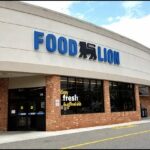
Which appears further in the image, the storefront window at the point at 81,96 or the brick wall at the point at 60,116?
the storefront window at the point at 81,96

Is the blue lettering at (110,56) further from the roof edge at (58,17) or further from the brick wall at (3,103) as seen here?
the brick wall at (3,103)

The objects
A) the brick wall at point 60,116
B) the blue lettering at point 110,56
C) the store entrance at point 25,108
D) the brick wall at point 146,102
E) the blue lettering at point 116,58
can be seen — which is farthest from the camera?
the brick wall at point 146,102

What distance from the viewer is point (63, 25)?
2253 centimetres

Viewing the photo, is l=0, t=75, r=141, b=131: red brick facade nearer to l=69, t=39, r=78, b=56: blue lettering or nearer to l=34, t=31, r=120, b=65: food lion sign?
l=34, t=31, r=120, b=65: food lion sign

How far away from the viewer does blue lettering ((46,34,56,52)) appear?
69.3ft

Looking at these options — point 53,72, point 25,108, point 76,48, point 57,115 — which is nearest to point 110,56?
point 76,48

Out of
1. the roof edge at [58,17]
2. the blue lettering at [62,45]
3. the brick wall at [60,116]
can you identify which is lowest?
the brick wall at [60,116]

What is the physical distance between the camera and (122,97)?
27.9 meters

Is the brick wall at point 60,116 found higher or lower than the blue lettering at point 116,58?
lower

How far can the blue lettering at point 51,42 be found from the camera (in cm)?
2112

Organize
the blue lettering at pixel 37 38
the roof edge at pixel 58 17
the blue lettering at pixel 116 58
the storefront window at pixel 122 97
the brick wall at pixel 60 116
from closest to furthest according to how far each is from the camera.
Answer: the roof edge at pixel 58 17 → the blue lettering at pixel 37 38 → the brick wall at pixel 60 116 → the storefront window at pixel 122 97 → the blue lettering at pixel 116 58

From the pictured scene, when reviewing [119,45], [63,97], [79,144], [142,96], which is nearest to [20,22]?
[63,97]

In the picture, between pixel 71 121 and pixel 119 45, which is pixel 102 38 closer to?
pixel 119 45

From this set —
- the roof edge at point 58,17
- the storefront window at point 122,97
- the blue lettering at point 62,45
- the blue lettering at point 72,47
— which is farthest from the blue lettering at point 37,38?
the storefront window at point 122,97
